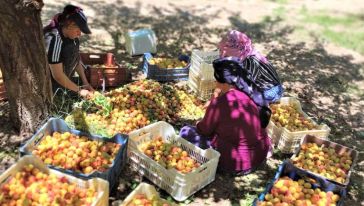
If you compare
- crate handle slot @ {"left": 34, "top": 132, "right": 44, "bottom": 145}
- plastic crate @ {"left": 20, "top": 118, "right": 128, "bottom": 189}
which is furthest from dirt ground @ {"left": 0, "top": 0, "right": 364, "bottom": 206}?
crate handle slot @ {"left": 34, "top": 132, "right": 44, "bottom": 145}

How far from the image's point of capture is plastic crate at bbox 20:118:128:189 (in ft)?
13.1

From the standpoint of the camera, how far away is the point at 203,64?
630 centimetres

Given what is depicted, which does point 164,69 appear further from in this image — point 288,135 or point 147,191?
point 147,191

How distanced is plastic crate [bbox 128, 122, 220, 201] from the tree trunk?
4.04 feet

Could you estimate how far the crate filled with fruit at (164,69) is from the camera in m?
6.84

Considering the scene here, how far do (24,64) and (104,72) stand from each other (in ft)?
6.31

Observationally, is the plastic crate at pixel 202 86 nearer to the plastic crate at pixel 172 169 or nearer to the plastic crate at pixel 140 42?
the plastic crate at pixel 140 42

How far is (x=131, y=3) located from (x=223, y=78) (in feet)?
22.0

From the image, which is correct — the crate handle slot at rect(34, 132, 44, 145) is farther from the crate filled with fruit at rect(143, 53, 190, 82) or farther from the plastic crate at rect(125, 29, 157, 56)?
the plastic crate at rect(125, 29, 157, 56)

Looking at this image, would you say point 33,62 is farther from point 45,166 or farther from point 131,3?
point 131,3

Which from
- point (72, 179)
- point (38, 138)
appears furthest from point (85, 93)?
point (72, 179)

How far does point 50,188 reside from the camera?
3.74 meters

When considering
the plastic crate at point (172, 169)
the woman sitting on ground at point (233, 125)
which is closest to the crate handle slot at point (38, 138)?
the plastic crate at point (172, 169)

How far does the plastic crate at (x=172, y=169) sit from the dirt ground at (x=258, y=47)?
0.15 m
